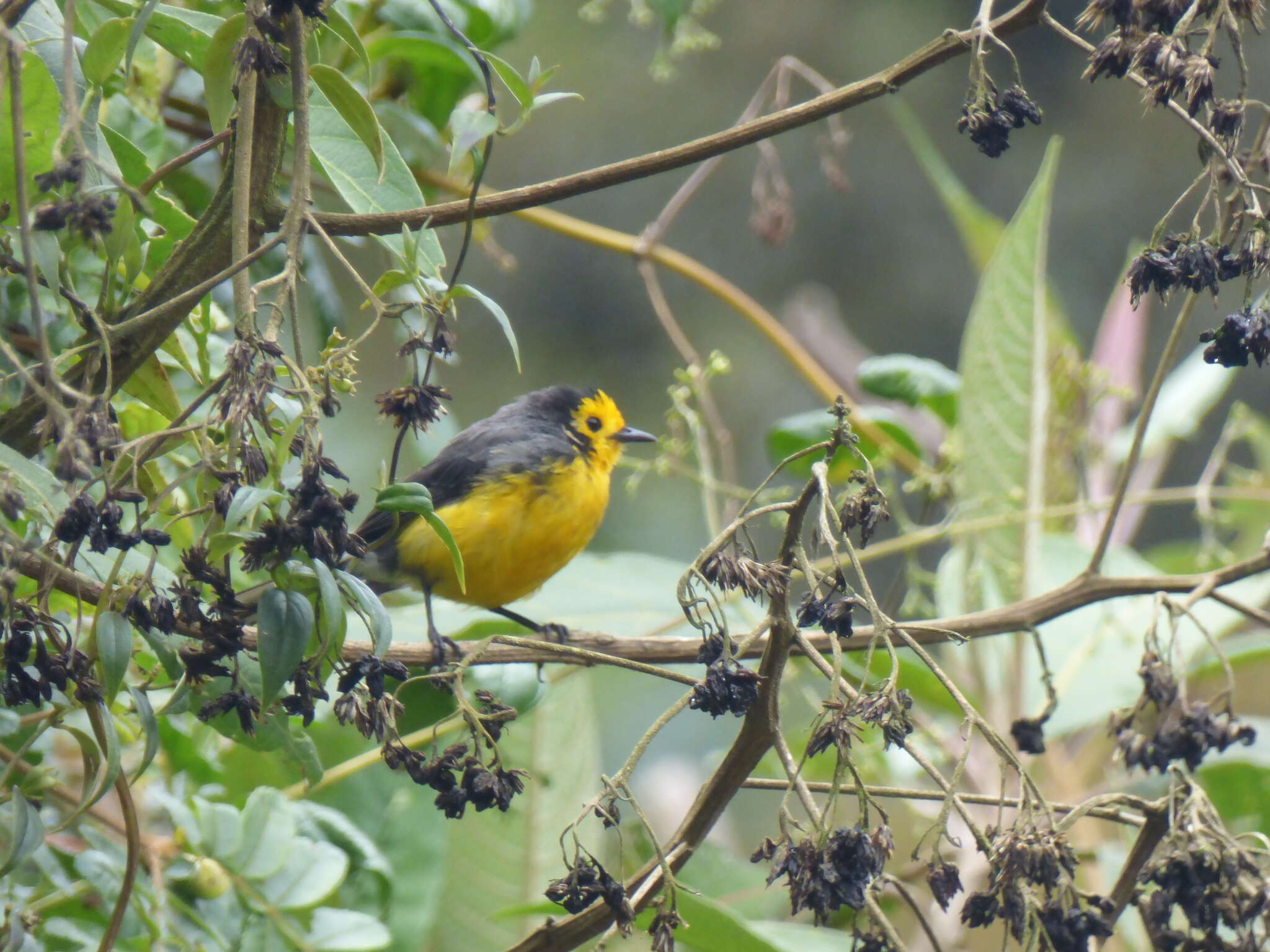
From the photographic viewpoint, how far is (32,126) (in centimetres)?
124

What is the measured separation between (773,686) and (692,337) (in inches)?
274

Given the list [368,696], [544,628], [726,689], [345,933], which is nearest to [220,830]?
[345,933]

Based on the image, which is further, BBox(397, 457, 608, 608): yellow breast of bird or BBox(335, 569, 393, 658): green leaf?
BBox(397, 457, 608, 608): yellow breast of bird

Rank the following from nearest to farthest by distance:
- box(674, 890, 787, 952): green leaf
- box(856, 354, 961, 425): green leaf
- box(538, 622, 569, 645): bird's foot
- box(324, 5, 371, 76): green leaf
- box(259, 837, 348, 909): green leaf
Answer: box(324, 5, 371, 76): green leaf < box(674, 890, 787, 952): green leaf < box(259, 837, 348, 909): green leaf < box(856, 354, 961, 425): green leaf < box(538, 622, 569, 645): bird's foot

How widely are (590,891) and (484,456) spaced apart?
2240mm

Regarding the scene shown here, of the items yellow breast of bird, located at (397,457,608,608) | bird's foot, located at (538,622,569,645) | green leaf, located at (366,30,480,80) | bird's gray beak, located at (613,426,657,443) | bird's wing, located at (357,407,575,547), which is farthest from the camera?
bird's gray beak, located at (613,426,657,443)

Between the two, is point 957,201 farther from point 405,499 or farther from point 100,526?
point 100,526

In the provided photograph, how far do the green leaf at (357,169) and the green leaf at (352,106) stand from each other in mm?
111

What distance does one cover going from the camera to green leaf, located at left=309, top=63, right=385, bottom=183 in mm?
1140

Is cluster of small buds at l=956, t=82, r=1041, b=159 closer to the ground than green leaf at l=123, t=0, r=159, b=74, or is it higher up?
higher up

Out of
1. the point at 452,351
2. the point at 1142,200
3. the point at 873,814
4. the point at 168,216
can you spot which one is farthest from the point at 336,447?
the point at 1142,200

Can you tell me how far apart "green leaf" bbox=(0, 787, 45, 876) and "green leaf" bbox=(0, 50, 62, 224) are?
1.78 ft

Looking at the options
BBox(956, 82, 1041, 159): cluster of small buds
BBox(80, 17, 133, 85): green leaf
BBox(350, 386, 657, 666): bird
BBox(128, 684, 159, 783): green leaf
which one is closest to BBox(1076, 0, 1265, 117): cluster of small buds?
BBox(956, 82, 1041, 159): cluster of small buds

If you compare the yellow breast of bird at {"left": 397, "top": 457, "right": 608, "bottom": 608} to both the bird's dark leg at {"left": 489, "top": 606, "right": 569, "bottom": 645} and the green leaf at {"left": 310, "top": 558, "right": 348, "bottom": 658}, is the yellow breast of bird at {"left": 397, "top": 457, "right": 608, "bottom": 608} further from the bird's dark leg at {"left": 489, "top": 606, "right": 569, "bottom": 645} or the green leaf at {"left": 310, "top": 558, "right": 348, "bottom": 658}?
the green leaf at {"left": 310, "top": 558, "right": 348, "bottom": 658}
